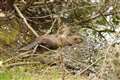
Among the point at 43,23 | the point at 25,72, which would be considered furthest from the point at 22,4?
the point at 25,72

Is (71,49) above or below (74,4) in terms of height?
below

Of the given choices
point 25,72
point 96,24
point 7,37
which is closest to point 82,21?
point 96,24

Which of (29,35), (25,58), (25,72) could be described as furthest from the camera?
(29,35)

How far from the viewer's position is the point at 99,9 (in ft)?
22.8

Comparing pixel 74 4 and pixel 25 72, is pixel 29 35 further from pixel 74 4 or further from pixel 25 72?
pixel 25 72

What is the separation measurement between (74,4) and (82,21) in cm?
46

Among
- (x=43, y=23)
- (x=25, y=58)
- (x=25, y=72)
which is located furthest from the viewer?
(x=43, y=23)

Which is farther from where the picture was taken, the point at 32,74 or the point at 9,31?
the point at 9,31

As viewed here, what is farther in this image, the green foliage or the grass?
the green foliage

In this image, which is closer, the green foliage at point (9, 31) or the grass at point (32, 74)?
the grass at point (32, 74)

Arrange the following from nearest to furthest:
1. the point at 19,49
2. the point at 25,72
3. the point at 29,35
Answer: the point at 25,72 → the point at 19,49 → the point at 29,35

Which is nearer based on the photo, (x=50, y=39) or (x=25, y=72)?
(x=25, y=72)

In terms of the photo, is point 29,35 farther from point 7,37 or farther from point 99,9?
point 99,9

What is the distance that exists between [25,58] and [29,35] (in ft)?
3.11
